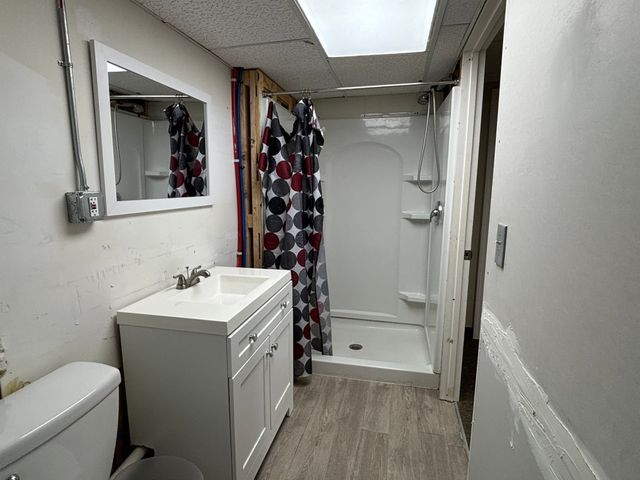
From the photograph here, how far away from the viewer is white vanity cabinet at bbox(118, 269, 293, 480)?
1.26 metres

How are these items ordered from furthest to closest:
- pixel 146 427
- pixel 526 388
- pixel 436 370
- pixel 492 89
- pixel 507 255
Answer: pixel 492 89 → pixel 436 370 → pixel 146 427 → pixel 507 255 → pixel 526 388

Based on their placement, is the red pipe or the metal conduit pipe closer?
the metal conduit pipe

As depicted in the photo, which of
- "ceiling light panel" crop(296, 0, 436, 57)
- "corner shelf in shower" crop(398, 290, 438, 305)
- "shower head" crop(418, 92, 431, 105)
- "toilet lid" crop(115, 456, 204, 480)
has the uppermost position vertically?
"ceiling light panel" crop(296, 0, 436, 57)

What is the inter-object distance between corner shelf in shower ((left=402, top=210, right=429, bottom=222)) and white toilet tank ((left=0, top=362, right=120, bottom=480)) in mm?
2546

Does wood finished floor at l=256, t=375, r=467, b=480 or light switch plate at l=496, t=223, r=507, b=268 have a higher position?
light switch plate at l=496, t=223, r=507, b=268

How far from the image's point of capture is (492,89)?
2.76 m

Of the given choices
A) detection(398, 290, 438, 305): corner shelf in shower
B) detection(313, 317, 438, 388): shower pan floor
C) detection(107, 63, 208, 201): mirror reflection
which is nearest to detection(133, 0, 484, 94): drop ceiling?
detection(107, 63, 208, 201): mirror reflection

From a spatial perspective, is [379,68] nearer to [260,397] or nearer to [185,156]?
[185,156]

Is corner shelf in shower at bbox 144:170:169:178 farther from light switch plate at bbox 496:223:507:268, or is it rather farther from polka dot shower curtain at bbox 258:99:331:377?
light switch plate at bbox 496:223:507:268

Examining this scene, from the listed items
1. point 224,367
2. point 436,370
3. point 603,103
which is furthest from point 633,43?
point 436,370

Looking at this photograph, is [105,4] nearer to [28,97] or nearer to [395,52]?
[28,97]

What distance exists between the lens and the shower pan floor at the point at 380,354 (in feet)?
7.77

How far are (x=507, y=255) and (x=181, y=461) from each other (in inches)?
54.6

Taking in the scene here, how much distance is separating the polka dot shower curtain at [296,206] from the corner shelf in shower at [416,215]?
1.05 meters
